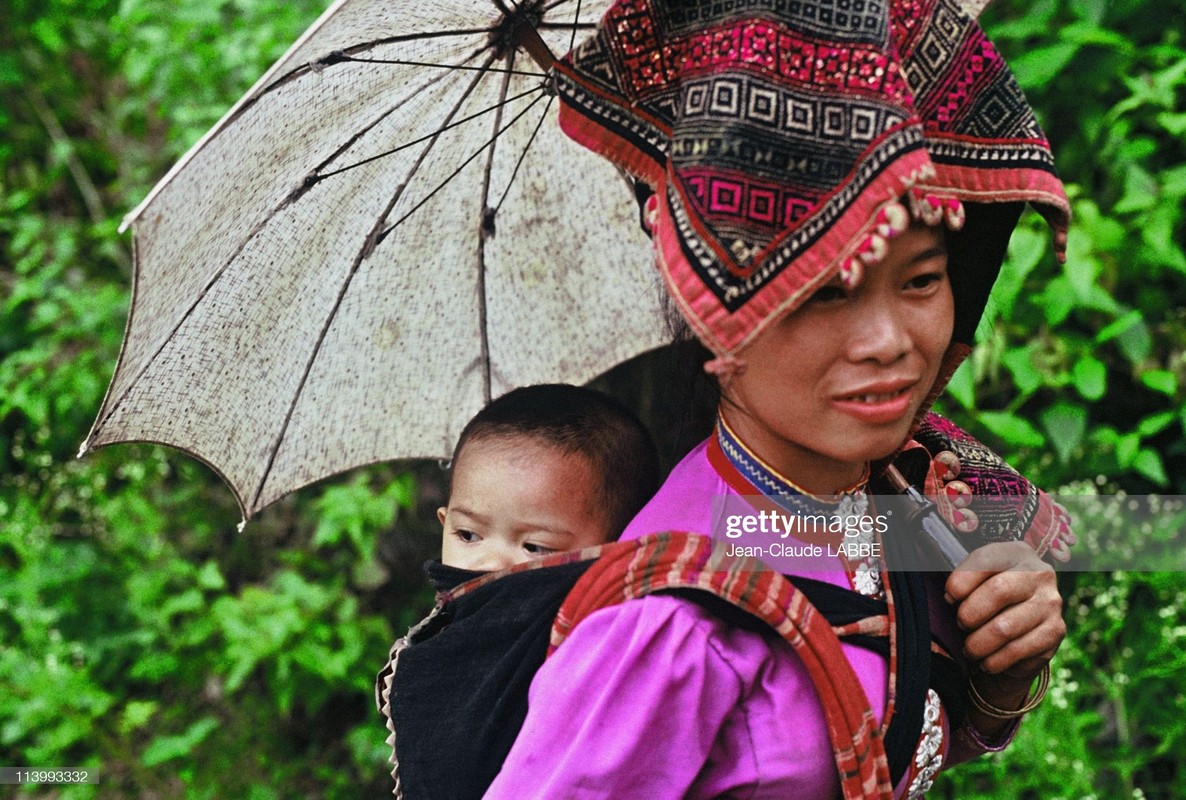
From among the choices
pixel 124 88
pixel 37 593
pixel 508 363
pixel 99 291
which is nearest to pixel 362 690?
pixel 37 593

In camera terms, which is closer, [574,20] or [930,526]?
[930,526]

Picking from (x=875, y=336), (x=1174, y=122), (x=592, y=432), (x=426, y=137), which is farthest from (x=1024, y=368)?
(x=875, y=336)

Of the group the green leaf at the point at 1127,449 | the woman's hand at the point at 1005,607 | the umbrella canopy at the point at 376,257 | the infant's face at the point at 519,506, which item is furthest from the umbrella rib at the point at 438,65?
the green leaf at the point at 1127,449

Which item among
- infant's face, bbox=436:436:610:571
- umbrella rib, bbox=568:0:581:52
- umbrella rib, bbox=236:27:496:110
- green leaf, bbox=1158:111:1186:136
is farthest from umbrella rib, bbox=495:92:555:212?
green leaf, bbox=1158:111:1186:136

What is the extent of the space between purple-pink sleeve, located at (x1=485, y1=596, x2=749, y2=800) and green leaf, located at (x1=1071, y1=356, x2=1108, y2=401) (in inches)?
83.1

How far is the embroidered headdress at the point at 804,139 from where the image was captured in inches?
45.1

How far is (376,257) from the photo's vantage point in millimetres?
2064

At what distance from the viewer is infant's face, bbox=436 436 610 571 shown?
1866 mm

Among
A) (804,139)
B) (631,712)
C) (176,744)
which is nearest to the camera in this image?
(804,139)

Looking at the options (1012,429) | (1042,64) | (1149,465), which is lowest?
(1149,465)

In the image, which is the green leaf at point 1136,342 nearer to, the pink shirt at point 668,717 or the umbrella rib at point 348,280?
the umbrella rib at point 348,280

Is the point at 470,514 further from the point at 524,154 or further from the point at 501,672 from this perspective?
the point at 524,154

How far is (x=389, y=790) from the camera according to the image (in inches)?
151

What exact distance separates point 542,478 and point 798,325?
0.68 meters
